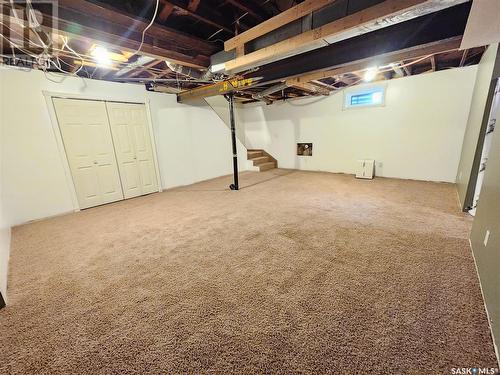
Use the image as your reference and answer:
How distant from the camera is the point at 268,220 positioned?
3047mm

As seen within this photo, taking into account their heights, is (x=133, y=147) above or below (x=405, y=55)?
below

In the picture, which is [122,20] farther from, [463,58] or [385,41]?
[463,58]

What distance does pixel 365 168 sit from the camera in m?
5.16

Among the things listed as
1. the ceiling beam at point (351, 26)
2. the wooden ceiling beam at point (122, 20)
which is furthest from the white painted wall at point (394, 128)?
the wooden ceiling beam at point (122, 20)

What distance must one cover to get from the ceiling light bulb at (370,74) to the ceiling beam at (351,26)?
2.93 meters

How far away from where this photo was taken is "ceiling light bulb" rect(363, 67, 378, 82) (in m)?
4.17

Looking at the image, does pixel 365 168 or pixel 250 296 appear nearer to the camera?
pixel 250 296

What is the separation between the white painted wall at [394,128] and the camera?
14.0ft

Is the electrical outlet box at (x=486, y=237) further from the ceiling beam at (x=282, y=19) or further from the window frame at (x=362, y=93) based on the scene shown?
the window frame at (x=362, y=93)

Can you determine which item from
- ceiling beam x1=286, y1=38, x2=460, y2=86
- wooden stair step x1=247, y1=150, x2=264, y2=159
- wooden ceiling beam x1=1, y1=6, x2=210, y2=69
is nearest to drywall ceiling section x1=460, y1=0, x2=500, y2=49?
ceiling beam x1=286, y1=38, x2=460, y2=86

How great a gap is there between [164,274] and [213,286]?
53 cm

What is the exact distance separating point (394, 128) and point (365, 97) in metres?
1.08

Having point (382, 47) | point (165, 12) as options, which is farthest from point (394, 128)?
point (165, 12)

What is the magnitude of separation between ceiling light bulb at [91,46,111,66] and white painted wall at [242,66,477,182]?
4960 mm
